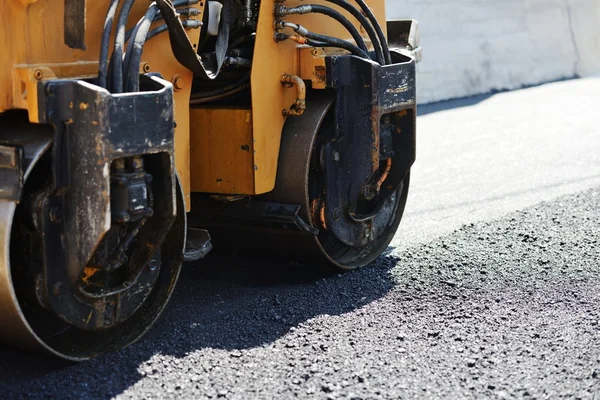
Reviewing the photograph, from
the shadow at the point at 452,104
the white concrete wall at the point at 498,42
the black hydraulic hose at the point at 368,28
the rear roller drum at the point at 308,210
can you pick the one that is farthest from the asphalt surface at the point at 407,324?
the white concrete wall at the point at 498,42

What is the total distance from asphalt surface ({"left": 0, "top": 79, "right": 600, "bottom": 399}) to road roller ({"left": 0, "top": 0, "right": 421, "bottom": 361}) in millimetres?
160

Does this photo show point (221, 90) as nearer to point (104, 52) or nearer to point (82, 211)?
point (104, 52)

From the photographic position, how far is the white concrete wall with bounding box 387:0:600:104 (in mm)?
11539

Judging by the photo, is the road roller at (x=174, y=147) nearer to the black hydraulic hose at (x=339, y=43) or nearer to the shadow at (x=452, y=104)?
the black hydraulic hose at (x=339, y=43)

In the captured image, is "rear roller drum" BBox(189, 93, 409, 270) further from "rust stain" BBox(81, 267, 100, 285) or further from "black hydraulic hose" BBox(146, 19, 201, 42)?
"rust stain" BBox(81, 267, 100, 285)

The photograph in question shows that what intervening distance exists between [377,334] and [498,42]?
9607 mm

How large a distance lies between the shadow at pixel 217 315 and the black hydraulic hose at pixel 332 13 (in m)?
1.09

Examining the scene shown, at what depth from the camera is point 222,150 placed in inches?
167

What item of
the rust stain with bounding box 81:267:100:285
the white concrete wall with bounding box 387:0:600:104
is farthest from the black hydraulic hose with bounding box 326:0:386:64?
the white concrete wall with bounding box 387:0:600:104

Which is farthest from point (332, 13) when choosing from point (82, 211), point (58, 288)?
point (58, 288)

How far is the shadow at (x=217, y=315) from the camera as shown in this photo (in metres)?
3.31

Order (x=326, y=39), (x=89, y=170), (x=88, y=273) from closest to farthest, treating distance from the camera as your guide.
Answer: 1. (x=89, y=170)
2. (x=88, y=273)
3. (x=326, y=39)

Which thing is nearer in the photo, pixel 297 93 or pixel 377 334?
pixel 377 334

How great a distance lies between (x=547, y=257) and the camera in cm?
496
